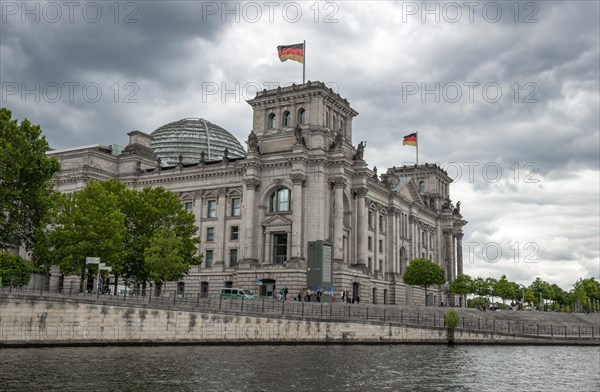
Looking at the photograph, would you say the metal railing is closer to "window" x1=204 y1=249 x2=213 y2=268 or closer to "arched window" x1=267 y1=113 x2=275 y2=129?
"window" x1=204 y1=249 x2=213 y2=268

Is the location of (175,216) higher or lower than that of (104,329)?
higher

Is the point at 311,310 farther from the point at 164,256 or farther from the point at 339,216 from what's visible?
the point at 339,216

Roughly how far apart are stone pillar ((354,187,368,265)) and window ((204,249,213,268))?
2022cm

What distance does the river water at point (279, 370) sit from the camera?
25.8 m

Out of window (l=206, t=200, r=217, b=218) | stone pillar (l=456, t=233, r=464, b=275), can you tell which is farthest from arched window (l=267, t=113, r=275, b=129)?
stone pillar (l=456, t=233, r=464, b=275)

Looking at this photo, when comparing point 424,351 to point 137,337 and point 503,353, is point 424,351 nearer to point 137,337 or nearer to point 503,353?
point 503,353

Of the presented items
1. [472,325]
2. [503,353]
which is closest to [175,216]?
[472,325]

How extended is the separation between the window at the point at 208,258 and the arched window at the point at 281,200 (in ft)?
39.4

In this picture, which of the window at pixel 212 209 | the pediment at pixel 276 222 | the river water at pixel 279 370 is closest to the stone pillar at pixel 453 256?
the pediment at pixel 276 222

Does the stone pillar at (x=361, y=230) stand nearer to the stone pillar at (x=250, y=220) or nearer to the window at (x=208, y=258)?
the stone pillar at (x=250, y=220)

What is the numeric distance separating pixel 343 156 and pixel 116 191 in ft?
93.8

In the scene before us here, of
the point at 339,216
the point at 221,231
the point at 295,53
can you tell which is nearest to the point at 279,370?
the point at 339,216

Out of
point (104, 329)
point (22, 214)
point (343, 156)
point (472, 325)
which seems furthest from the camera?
point (343, 156)

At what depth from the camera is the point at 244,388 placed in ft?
82.8
